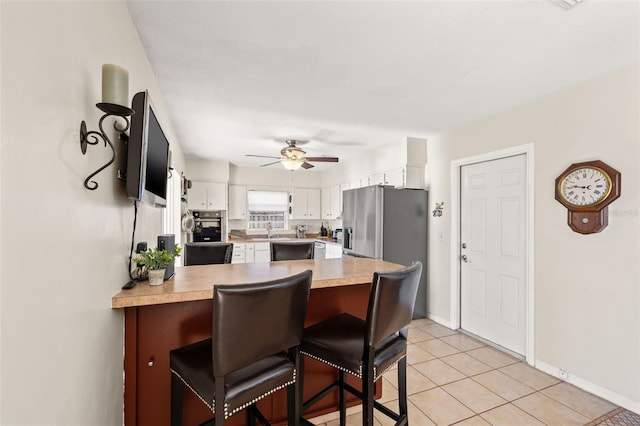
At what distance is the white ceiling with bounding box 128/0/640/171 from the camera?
1645 millimetres

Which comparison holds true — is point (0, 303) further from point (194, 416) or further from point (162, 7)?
point (162, 7)

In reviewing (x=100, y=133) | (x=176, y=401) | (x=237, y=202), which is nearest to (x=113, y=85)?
(x=100, y=133)

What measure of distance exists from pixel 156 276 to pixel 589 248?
10.4 feet

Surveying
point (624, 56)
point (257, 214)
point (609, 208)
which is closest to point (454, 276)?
point (609, 208)

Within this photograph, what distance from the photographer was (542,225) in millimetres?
2779

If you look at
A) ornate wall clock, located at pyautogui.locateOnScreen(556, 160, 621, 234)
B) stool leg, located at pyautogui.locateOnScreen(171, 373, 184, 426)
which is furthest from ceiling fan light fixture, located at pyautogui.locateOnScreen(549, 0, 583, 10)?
stool leg, located at pyautogui.locateOnScreen(171, 373, 184, 426)

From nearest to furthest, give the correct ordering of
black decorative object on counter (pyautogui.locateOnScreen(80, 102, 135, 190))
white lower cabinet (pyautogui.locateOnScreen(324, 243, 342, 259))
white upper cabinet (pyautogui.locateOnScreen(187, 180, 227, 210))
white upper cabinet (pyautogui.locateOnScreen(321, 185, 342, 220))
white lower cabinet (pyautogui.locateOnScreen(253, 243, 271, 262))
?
black decorative object on counter (pyautogui.locateOnScreen(80, 102, 135, 190)), white lower cabinet (pyautogui.locateOnScreen(324, 243, 342, 259)), white upper cabinet (pyautogui.locateOnScreen(187, 180, 227, 210)), white lower cabinet (pyautogui.locateOnScreen(253, 243, 271, 262)), white upper cabinet (pyautogui.locateOnScreen(321, 185, 342, 220))

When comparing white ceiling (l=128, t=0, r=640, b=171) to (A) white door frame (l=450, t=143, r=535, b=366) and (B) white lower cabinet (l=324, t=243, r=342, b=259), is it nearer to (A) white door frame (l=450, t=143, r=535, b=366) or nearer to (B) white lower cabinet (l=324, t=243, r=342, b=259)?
(A) white door frame (l=450, t=143, r=535, b=366)

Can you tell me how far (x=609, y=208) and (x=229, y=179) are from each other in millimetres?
5773

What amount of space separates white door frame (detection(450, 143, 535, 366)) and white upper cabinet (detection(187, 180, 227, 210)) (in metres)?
4.19

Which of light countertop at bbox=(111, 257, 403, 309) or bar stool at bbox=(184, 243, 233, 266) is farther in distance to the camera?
bar stool at bbox=(184, 243, 233, 266)

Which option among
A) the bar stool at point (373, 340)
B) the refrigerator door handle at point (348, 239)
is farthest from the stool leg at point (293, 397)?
the refrigerator door handle at point (348, 239)

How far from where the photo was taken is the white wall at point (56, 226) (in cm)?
66

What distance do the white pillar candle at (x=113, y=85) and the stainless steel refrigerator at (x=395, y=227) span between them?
325cm
